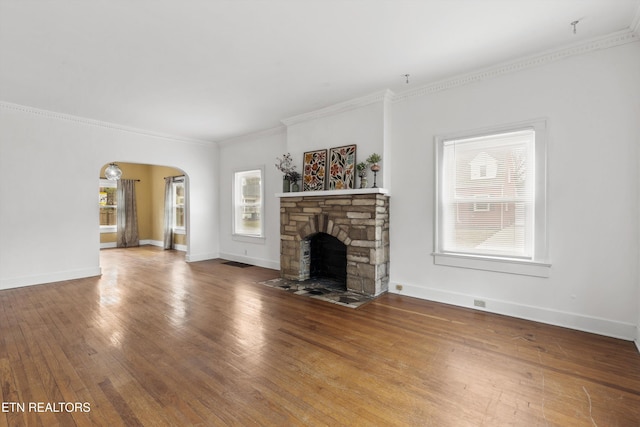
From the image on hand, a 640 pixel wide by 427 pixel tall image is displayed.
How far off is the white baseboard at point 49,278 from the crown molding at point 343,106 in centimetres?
444

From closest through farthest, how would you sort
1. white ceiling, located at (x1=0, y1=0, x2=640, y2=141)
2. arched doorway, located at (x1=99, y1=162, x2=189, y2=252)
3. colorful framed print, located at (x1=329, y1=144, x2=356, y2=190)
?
1. white ceiling, located at (x1=0, y1=0, x2=640, y2=141)
2. colorful framed print, located at (x1=329, y1=144, x2=356, y2=190)
3. arched doorway, located at (x1=99, y1=162, x2=189, y2=252)

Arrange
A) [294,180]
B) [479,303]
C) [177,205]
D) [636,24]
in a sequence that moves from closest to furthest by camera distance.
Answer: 1. [636,24]
2. [479,303]
3. [294,180]
4. [177,205]

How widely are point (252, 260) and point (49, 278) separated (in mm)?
3432

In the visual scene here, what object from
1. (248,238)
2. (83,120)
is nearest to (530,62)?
(248,238)

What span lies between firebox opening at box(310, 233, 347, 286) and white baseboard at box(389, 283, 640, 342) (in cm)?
133

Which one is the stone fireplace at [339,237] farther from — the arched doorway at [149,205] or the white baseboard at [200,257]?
the arched doorway at [149,205]

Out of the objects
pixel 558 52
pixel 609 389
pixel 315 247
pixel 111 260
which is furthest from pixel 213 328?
pixel 111 260

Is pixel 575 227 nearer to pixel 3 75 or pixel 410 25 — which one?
pixel 410 25

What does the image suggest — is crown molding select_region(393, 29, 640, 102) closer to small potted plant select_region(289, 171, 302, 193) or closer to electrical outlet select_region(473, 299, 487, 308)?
small potted plant select_region(289, 171, 302, 193)

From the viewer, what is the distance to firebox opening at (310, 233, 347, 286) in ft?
16.9

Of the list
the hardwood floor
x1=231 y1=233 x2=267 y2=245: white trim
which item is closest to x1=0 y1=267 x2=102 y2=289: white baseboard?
the hardwood floor

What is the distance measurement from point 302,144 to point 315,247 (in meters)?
1.84

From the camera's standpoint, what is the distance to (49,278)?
507 cm

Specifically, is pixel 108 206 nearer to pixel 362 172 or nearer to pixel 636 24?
pixel 362 172
